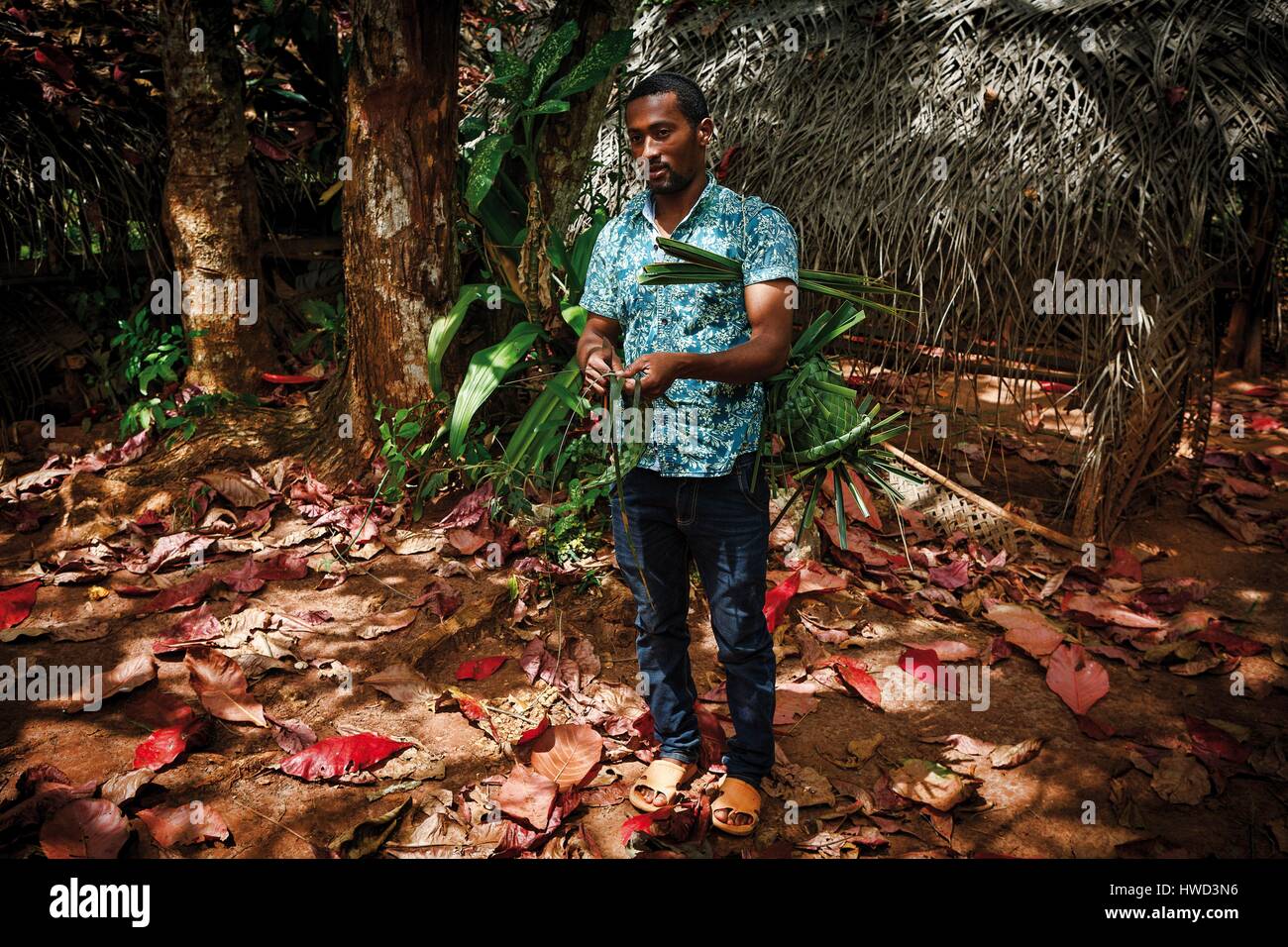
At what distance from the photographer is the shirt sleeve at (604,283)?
2.16 m

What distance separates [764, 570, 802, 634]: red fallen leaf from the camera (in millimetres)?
3270

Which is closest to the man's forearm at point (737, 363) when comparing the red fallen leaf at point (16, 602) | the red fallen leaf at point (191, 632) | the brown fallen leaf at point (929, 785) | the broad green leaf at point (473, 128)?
the brown fallen leaf at point (929, 785)

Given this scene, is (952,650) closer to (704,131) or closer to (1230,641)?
(1230,641)

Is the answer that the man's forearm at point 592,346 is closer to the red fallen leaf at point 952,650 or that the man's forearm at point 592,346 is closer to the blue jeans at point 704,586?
the blue jeans at point 704,586

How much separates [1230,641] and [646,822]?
2399 mm

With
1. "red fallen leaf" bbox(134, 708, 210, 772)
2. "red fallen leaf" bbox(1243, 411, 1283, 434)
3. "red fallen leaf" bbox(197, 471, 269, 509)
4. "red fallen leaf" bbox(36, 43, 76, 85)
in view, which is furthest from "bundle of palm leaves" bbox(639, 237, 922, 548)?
"red fallen leaf" bbox(1243, 411, 1283, 434)

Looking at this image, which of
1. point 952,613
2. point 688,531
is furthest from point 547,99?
point 952,613

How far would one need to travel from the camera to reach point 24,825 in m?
2.22

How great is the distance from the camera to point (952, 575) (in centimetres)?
379

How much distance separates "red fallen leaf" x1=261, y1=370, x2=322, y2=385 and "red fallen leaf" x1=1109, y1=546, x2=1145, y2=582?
3.75 m

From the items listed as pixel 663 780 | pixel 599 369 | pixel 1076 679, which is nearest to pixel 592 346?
pixel 599 369

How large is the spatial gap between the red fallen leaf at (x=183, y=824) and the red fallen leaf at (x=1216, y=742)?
2784mm

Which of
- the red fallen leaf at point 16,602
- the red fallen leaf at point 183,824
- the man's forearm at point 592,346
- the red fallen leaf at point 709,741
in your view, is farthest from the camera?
the red fallen leaf at point 16,602

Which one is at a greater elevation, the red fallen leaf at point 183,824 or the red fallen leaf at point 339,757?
the red fallen leaf at point 339,757
